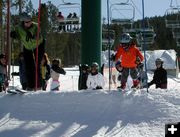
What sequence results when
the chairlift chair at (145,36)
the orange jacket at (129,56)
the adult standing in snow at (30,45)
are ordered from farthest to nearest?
the chairlift chair at (145,36) → the orange jacket at (129,56) → the adult standing in snow at (30,45)

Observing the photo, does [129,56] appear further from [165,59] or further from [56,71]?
[165,59]

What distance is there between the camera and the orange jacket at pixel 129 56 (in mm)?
9617

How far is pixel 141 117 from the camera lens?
6543 mm

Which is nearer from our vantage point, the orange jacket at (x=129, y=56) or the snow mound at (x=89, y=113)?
the snow mound at (x=89, y=113)

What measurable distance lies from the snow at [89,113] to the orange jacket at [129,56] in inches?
88.9

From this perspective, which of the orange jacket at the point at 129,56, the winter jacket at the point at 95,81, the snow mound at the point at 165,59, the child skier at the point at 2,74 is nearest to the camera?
the winter jacket at the point at 95,81

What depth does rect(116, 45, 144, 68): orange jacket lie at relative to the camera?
962cm

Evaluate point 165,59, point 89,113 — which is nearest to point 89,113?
point 89,113

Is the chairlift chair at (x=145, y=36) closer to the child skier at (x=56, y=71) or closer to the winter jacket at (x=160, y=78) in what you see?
the winter jacket at (x=160, y=78)

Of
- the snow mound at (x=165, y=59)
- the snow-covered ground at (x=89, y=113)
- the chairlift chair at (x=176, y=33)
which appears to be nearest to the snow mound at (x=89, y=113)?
the snow-covered ground at (x=89, y=113)

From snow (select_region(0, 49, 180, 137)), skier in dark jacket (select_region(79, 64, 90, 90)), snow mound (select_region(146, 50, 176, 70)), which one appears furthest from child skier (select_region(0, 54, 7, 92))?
snow mound (select_region(146, 50, 176, 70))

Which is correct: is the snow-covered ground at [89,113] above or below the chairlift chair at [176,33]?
below

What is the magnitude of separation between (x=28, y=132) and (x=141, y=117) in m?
1.59

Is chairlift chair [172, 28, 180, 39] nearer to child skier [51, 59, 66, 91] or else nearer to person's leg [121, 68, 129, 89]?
child skier [51, 59, 66, 91]
